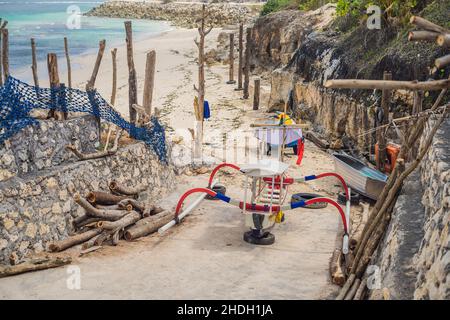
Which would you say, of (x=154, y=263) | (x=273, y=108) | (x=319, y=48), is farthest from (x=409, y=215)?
(x=273, y=108)

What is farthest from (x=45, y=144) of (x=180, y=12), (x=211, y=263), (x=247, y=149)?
(x=180, y=12)

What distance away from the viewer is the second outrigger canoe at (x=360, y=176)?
13.6 meters

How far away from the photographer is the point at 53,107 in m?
11.4

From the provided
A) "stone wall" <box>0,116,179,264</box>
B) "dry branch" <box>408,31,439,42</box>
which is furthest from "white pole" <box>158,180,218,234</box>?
"dry branch" <box>408,31,439,42</box>

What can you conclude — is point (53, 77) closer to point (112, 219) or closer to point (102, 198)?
point (102, 198)

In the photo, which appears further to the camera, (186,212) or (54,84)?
(186,212)

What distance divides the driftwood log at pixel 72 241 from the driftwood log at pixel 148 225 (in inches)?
24.4

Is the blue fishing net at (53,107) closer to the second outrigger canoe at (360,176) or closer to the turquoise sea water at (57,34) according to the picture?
the second outrigger canoe at (360,176)

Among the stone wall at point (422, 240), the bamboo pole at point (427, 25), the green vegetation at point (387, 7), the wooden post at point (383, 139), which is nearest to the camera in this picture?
the stone wall at point (422, 240)

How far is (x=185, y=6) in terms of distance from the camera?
268 ft

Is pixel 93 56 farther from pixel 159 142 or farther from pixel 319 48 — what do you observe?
pixel 159 142

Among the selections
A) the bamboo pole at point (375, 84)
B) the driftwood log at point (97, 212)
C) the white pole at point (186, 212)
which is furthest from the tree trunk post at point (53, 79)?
the bamboo pole at point (375, 84)

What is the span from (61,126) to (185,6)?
241ft

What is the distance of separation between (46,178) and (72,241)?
50.3 inches
